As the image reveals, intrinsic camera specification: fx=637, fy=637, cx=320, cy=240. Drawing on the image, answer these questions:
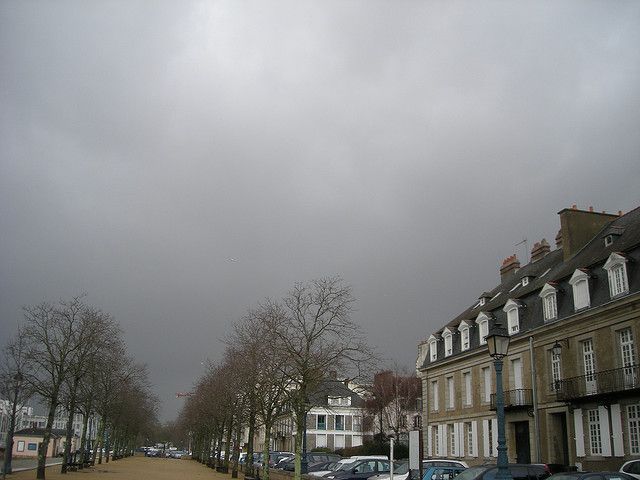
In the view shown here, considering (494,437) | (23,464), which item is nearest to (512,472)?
(494,437)

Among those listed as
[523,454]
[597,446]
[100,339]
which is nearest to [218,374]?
[100,339]

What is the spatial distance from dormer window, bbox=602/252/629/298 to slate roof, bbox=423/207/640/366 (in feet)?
1.68

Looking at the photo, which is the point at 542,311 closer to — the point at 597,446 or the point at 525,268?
the point at 597,446

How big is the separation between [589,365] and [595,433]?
3.31 metres

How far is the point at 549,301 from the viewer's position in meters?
35.9

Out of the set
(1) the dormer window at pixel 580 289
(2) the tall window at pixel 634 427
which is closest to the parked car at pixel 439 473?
(2) the tall window at pixel 634 427

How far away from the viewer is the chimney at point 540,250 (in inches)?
1834

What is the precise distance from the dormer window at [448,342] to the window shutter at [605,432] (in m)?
17.3

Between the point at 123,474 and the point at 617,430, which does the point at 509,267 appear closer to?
the point at 617,430

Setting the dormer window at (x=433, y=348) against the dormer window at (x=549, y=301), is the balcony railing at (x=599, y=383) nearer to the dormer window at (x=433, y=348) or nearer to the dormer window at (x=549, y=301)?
the dormer window at (x=549, y=301)

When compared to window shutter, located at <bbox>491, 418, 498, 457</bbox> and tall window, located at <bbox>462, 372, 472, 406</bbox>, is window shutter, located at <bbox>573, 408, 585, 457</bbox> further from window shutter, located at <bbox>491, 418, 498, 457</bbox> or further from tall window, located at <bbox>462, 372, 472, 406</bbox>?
tall window, located at <bbox>462, 372, 472, 406</bbox>

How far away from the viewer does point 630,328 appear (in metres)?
29.5

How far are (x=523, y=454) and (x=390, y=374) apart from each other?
49412mm

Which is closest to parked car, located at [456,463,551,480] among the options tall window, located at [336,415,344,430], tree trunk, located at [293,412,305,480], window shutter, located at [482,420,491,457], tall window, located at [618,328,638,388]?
tree trunk, located at [293,412,305,480]
